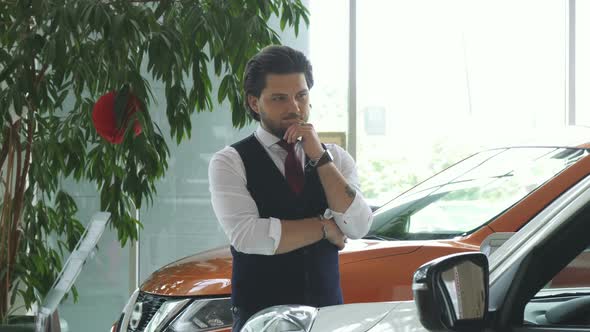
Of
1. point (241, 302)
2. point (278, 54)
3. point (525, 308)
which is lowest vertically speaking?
point (241, 302)

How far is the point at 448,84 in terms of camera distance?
7.53m

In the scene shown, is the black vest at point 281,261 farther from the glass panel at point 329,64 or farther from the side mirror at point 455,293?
the glass panel at point 329,64

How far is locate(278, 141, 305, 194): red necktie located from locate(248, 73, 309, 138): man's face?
0.07 meters

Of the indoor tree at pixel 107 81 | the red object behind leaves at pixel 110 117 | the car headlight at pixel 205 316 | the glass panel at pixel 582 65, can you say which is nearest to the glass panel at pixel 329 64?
the glass panel at pixel 582 65

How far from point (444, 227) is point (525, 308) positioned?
2132mm

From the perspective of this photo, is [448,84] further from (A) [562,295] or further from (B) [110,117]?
(A) [562,295]

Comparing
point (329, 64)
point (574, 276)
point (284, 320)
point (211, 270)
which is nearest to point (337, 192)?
point (284, 320)

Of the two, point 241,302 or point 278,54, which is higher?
point 278,54

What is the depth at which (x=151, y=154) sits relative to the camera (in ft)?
14.7

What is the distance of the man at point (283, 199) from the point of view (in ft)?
9.05

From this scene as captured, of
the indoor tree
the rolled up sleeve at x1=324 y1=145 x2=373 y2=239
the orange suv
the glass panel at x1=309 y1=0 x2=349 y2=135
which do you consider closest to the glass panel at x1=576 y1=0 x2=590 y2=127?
the glass panel at x1=309 y1=0 x2=349 y2=135

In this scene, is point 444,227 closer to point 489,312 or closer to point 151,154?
point 151,154

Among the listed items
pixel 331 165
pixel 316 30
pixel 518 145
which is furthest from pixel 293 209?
pixel 316 30

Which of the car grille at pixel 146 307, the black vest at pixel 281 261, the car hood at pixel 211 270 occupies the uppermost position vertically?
the black vest at pixel 281 261
